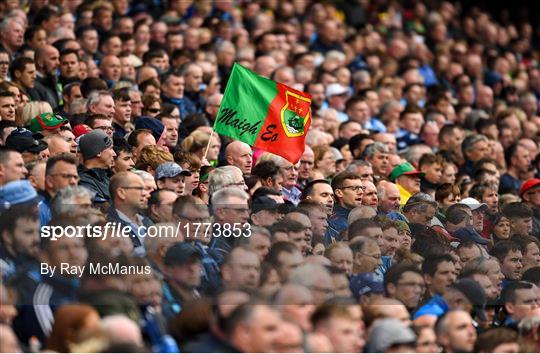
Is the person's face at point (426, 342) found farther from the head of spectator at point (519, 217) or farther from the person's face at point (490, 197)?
the person's face at point (490, 197)

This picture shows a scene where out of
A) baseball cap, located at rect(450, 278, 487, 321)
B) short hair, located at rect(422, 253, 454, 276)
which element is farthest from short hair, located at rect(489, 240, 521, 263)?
baseball cap, located at rect(450, 278, 487, 321)

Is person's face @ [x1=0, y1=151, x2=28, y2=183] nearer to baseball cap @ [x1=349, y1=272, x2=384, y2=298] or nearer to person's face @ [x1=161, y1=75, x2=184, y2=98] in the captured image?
baseball cap @ [x1=349, y1=272, x2=384, y2=298]

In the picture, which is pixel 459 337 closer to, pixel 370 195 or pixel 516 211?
pixel 516 211

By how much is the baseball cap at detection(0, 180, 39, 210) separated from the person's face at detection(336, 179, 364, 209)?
339cm

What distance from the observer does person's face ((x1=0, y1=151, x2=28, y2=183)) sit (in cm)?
1045

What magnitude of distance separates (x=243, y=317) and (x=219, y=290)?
897 mm

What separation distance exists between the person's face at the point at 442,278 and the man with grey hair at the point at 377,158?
151 inches

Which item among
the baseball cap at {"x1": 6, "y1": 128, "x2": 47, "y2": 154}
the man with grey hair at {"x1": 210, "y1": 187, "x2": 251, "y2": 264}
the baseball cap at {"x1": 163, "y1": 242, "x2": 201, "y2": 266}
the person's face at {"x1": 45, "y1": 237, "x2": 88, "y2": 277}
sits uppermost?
the person's face at {"x1": 45, "y1": 237, "x2": 88, "y2": 277}

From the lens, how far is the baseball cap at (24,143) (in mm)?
11648

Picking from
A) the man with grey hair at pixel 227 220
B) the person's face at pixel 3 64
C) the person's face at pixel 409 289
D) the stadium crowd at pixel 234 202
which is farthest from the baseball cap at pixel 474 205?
the person's face at pixel 3 64

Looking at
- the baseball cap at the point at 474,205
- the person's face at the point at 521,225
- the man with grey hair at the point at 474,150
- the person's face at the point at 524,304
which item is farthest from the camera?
the man with grey hair at the point at 474,150

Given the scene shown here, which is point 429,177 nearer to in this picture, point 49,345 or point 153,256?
point 153,256

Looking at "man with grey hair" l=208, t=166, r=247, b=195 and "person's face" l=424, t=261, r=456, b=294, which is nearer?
"person's face" l=424, t=261, r=456, b=294

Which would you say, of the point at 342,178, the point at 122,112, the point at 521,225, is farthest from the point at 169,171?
the point at 521,225
